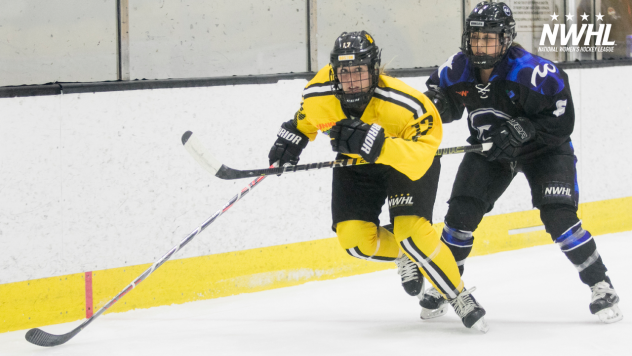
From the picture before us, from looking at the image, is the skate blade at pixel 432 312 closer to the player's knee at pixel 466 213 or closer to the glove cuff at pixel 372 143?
the player's knee at pixel 466 213

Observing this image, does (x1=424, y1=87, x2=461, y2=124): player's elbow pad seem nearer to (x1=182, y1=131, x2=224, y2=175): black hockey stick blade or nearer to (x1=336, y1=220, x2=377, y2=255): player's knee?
(x1=336, y1=220, x2=377, y2=255): player's knee

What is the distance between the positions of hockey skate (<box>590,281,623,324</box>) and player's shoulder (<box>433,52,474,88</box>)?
889 mm

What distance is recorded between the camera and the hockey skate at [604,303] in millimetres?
2469

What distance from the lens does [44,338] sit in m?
2.39

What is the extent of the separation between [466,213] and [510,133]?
34 centimetres

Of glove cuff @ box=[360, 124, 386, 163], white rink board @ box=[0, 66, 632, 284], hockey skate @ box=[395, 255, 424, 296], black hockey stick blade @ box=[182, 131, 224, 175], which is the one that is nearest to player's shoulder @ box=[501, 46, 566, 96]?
glove cuff @ box=[360, 124, 386, 163]

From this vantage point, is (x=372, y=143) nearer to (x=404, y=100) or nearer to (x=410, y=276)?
(x=404, y=100)

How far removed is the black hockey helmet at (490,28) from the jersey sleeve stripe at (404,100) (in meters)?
0.34

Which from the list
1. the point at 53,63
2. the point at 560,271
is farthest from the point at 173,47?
the point at 560,271

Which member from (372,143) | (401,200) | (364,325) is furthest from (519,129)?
(364,325)

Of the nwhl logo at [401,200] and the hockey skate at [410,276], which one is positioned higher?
the nwhl logo at [401,200]

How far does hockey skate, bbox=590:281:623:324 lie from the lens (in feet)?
8.10

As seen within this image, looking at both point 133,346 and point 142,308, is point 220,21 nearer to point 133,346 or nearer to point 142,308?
point 142,308

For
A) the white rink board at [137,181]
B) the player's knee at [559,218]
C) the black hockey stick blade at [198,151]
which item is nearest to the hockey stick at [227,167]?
the black hockey stick blade at [198,151]
